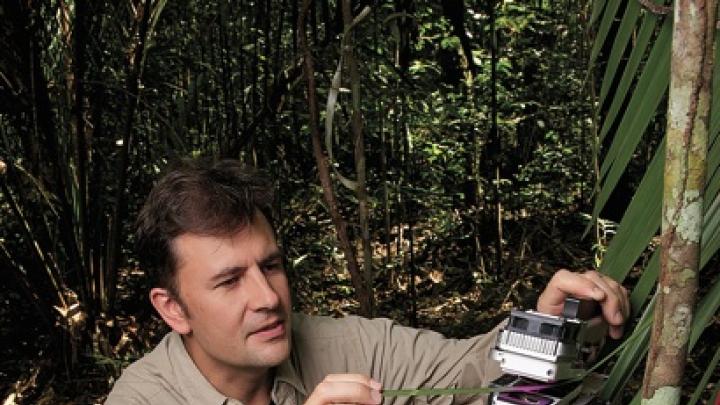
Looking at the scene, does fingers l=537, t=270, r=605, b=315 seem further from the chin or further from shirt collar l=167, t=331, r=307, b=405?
shirt collar l=167, t=331, r=307, b=405

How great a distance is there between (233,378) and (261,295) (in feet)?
0.64

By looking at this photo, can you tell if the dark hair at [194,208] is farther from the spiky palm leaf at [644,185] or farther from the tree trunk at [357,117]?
the spiky palm leaf at [644,185]

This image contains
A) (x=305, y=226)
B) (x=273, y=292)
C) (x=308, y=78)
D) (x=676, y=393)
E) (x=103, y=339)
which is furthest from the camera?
(x=305, y=226)

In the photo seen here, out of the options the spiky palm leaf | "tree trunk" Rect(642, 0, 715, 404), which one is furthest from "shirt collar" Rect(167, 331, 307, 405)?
"tree trunk" Rect(642, 0, 715, 404)

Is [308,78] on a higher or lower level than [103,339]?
higher

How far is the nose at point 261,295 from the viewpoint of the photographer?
4.36 ft

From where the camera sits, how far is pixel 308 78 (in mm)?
2018

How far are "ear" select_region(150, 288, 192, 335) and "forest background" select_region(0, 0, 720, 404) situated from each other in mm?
510

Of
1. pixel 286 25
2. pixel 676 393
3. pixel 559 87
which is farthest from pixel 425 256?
pixel 676 393

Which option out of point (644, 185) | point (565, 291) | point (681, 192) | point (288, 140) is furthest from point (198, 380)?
point (288, 140)

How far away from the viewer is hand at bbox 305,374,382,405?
3.29 ft

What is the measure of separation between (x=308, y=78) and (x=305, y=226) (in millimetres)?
2402

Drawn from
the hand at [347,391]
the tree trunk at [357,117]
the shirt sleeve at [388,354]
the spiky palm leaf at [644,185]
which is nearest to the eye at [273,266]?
the shirt sleeve at [388,354]

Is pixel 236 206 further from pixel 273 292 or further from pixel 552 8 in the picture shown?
pixel 552 8
